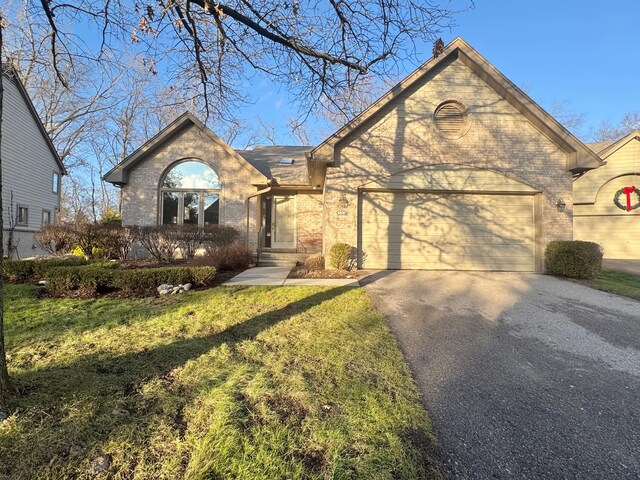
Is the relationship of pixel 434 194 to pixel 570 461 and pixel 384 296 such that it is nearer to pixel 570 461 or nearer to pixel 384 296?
pixel 384 296

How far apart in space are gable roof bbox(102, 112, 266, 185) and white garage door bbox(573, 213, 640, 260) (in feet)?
53.4

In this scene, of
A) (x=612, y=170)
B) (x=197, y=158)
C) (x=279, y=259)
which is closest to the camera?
(x=279, y=259)

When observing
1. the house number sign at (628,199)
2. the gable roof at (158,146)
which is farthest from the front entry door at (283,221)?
the house number sign at (628,199)

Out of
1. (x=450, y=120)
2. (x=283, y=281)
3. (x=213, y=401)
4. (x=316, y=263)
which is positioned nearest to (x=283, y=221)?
(x=316, y=263)

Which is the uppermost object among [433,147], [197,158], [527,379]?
[197,158]

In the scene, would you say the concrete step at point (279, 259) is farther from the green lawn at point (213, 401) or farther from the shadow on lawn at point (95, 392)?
the shadow on lawn at point (95, 392)

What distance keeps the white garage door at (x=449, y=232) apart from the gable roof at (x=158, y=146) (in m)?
5.44

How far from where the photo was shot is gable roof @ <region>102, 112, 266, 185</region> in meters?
12.1

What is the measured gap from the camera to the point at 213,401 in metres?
2.47

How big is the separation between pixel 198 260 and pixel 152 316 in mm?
4680

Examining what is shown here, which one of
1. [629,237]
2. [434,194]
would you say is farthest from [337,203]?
[629,237]

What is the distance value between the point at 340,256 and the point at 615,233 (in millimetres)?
15155

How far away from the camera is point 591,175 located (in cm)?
1501

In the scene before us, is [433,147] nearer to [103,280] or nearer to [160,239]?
[103,280]
